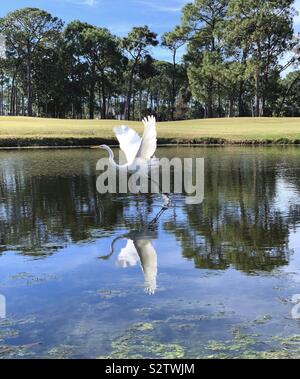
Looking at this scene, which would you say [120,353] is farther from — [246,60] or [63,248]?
[246,60]

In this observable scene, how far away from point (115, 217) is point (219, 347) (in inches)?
311

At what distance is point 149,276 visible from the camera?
28.4ft

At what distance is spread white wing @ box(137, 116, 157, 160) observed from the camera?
42.8 ft

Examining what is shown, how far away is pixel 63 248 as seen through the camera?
1059cm

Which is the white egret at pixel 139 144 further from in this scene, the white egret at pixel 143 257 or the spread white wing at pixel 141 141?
the white egret at pixel 143 257

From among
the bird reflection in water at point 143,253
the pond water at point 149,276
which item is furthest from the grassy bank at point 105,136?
the bird reflection in water at point 143,253

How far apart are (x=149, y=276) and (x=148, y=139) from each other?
5267mm

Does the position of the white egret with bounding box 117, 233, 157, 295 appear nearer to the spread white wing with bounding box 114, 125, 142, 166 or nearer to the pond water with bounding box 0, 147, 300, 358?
the pond water with bounding box 0, 147, 300, 358

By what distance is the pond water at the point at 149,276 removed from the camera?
6.18m

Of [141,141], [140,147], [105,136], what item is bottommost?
[140,147]

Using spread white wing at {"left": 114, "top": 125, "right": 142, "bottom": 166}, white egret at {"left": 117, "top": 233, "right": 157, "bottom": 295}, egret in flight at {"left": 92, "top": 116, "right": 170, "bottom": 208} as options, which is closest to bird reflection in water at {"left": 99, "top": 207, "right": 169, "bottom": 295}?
white egret at {"left": 117, "top": 233, "right": 157, "bottom": 295}

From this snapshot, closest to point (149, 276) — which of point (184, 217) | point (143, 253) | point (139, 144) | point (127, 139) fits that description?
point (143, 253)

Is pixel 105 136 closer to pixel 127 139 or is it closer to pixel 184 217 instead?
pixel 127 139

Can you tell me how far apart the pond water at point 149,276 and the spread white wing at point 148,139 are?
1516 mm
